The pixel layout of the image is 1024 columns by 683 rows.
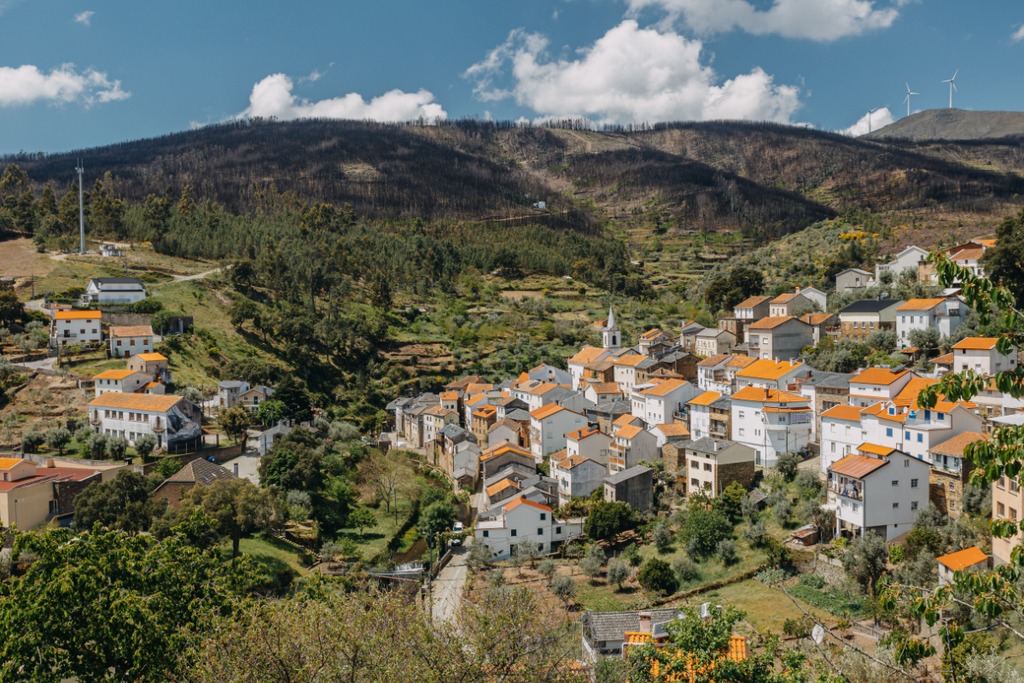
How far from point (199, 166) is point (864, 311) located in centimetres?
12000

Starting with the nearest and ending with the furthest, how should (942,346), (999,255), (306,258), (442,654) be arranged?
(442,654) < (999,255) < (942,346) < (306,258)

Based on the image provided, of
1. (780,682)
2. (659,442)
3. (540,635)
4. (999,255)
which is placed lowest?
(659,442)

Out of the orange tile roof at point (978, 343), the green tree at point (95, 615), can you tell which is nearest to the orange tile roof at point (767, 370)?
the orange tile roof at point (978, 343)

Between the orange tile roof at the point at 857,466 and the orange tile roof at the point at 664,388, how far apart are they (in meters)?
13.4

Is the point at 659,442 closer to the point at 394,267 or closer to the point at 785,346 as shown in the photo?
the point at 785,346

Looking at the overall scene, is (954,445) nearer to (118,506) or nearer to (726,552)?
(726,552)

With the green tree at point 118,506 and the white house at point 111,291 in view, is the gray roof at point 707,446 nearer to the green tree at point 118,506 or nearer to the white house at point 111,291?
the green tree at point 118,506

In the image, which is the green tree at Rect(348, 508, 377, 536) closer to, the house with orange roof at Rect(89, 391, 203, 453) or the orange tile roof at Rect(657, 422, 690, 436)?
the house with orange roof at Rect(89, 391, 203, 453)

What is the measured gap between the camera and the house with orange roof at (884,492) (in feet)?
72.9

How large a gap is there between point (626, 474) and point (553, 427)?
328 inches

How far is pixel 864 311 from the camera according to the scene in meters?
40.3

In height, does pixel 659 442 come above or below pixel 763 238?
below

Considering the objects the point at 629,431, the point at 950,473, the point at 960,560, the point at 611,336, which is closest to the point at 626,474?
the point at 629,431

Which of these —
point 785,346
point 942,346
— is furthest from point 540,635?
point 785,346
